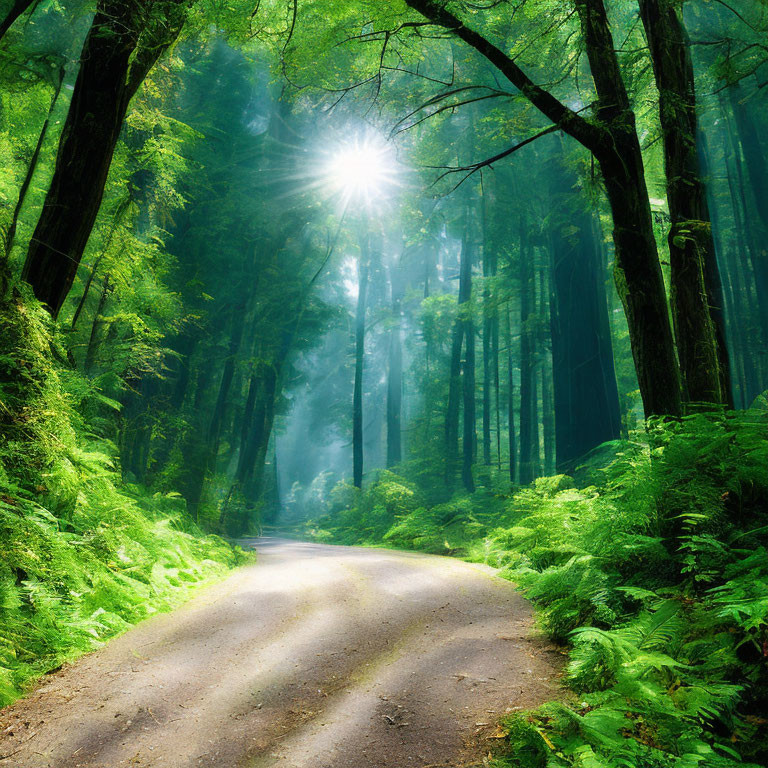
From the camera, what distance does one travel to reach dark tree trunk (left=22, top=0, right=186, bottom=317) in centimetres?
458

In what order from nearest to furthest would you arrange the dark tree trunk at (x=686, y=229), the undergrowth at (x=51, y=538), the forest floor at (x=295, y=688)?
the forest floor at (x=295, y=688) → the undergrowth at (x=51, y=538) → the dark tree trunk at (x=686, y=229)

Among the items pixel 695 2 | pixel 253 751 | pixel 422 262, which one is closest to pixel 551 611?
pixel 253 751

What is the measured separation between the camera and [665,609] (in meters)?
2.84

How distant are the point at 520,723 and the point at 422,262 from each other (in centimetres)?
3117

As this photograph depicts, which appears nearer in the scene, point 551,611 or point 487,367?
point 551,611

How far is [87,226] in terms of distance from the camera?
474 centimetres

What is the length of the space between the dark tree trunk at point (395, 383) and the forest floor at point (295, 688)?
22.5 metres

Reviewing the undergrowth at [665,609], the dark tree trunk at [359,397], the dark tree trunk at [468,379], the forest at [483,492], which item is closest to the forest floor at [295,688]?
the forest at [483,492]

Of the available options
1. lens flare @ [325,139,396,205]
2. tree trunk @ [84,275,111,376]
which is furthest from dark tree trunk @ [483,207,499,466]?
tree trunk @ [84,275,111,376]

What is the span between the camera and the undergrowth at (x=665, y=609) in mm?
2055

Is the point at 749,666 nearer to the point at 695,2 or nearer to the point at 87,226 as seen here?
the point at 87,226

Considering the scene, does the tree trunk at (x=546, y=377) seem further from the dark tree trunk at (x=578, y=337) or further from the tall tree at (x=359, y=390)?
the tall tree at (x=359, y=390)

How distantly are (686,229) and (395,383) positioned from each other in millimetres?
26484

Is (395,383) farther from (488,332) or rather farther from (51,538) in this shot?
(51,538)
